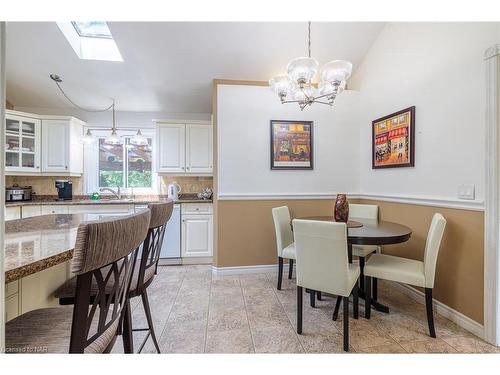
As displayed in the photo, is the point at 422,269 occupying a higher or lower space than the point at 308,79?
lower

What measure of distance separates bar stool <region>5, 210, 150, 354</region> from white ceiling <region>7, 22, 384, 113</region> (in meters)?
2.58

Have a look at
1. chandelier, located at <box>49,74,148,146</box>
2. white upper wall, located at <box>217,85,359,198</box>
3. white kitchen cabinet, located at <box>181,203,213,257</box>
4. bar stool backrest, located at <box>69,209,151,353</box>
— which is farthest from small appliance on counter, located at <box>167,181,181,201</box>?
bar stool backrest, located at <box>69,209,151,353</box>

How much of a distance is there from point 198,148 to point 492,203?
10.9 ft

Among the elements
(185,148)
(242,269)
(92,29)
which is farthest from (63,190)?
(242,269)

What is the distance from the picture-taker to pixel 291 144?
3.08 metres

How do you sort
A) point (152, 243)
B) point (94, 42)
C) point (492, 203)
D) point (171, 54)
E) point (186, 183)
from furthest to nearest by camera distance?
1. point (186, 183)
2. point (94, 42)
3. point (171, 54)
4. point (492, 203)
5. point (152, 243)

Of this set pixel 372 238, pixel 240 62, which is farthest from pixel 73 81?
pixel 372 238

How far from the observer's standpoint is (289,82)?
6.86 ft

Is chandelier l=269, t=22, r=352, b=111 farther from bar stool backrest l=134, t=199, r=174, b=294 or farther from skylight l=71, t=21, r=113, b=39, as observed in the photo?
skylight l=71, t=21, r=113, b=39

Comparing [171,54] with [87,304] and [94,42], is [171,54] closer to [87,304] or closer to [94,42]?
[94,42]

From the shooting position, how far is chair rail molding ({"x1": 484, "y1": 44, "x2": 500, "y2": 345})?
63.9 inches

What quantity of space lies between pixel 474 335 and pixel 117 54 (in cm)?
449
